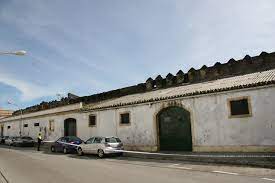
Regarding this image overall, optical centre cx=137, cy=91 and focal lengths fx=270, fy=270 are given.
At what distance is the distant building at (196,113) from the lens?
50.9 ft

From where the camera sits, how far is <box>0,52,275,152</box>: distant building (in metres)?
15.5

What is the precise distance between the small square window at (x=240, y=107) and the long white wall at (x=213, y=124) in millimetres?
240

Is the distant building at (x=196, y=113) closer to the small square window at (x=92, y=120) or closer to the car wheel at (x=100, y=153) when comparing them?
the small square window at (x=92, y=120)

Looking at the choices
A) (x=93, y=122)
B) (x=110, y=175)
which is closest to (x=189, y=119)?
(x=110, y=175)

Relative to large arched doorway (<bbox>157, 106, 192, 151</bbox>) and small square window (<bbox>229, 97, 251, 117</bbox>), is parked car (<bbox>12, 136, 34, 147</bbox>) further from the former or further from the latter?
small square window (<bbox>229, 97, 251, 117</bbox>)

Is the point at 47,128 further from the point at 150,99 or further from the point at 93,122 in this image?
the point at 150,99

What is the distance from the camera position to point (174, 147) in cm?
1994

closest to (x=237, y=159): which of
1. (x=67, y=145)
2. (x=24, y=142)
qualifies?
(x=67, y=145)

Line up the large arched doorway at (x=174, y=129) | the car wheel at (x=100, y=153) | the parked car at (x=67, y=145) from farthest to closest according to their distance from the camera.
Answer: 1. the parked car at (x=67, y=145)
2. the large arched doorway at (x=174, y=129)
3. the car wheel at (x=100, y=153)

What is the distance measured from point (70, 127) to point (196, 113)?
672 inches

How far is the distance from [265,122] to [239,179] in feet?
22.8

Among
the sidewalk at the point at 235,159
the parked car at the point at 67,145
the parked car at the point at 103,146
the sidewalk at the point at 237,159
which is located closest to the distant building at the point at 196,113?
the sidewalk at the point at 235,159

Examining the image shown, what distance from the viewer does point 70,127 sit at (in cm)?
3045

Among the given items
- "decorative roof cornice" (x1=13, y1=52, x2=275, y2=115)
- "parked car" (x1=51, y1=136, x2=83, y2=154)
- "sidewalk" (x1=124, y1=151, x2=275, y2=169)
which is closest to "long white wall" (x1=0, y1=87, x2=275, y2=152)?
"sidewalk" (x1=124, y1=151, x2=275, y2=169)
